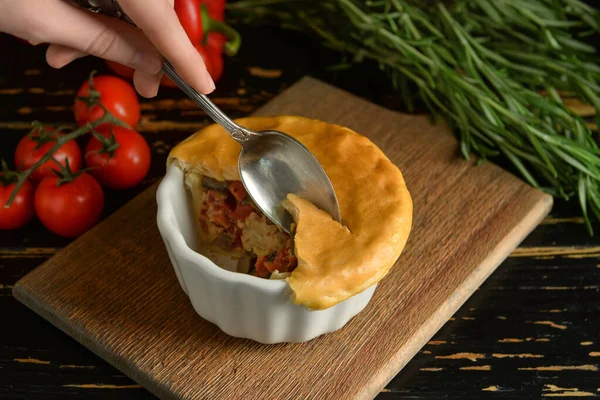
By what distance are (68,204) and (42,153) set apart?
0.24 metres

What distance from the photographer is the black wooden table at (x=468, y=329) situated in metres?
1.80

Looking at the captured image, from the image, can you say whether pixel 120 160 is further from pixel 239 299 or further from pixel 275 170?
pixel 239 299

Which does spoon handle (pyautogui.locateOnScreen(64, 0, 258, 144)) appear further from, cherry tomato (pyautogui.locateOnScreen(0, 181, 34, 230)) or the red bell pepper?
the red bell pepper

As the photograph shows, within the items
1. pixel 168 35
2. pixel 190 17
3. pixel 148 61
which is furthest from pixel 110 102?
pixel 168 35

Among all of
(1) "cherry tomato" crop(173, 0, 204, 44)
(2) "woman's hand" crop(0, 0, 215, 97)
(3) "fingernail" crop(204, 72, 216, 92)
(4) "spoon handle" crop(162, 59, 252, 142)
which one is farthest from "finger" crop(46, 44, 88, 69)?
(1) "cherry tomato" crop(173, 0, 204, 44)

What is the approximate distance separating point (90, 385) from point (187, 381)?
0.27 meters

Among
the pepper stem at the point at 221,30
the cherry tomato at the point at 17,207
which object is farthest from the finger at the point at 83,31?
the pepper stem at the point at 221,30

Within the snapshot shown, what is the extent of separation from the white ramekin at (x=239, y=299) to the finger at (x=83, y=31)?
0.97 feet

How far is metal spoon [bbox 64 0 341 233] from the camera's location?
1.80 metres

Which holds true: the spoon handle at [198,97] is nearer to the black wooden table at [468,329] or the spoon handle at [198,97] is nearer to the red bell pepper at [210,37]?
the black wooden table at [468,329]

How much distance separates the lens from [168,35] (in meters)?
1.54

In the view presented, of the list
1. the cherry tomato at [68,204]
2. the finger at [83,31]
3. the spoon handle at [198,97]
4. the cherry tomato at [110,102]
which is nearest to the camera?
the finger at [83,31]

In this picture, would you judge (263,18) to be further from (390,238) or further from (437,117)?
(390,238)

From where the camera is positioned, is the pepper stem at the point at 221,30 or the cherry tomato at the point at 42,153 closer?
the cherry tomato at the point at 42,153
